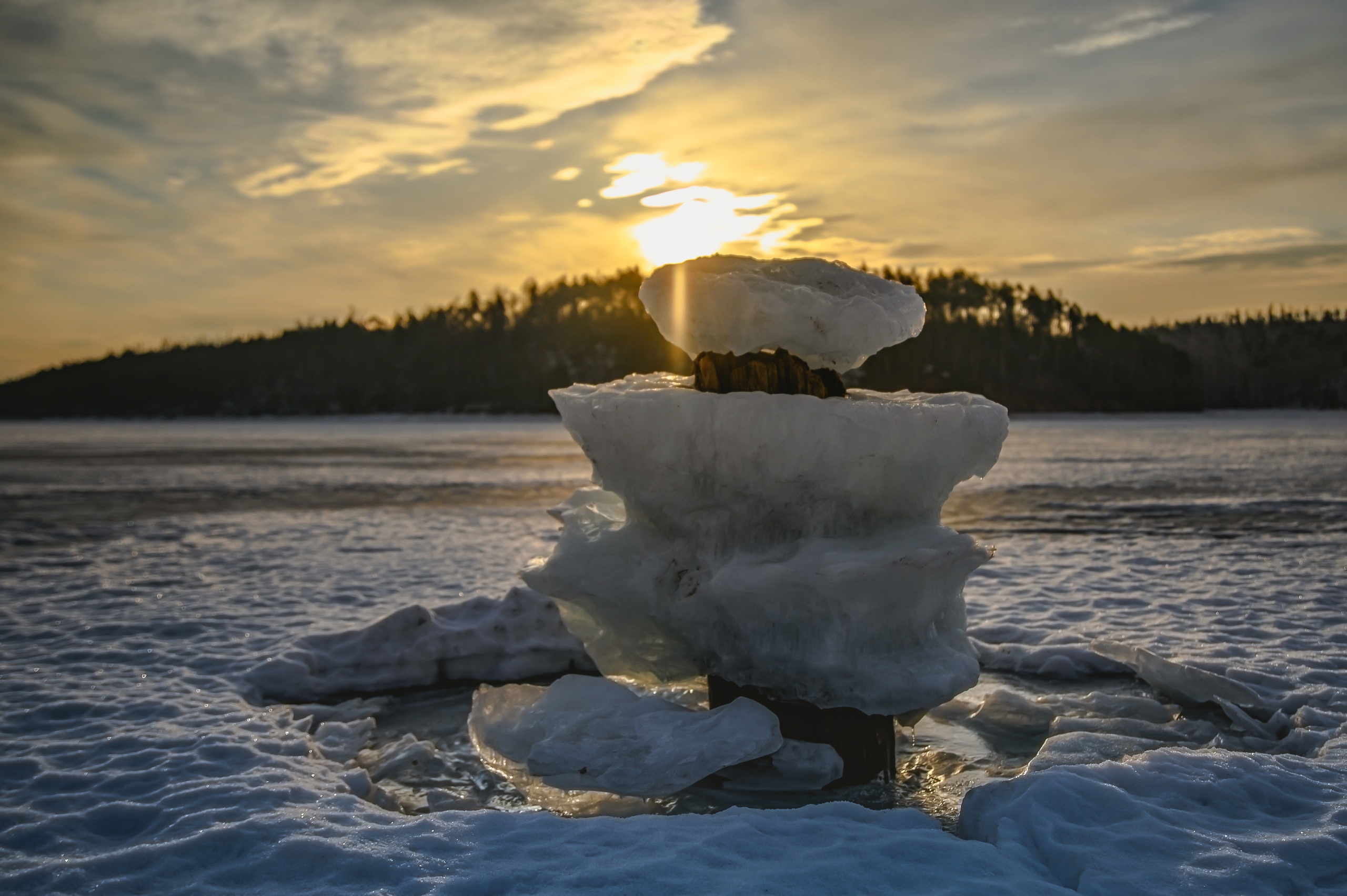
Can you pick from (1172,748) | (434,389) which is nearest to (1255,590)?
(1172,748)

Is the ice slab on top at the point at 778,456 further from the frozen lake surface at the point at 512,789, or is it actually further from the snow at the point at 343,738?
the snow at the point at 343,738

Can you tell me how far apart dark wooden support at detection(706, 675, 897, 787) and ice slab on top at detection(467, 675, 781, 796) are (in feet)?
0.60

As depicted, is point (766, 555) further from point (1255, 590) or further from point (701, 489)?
point (1255, 590)

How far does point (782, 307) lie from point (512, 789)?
103 inches

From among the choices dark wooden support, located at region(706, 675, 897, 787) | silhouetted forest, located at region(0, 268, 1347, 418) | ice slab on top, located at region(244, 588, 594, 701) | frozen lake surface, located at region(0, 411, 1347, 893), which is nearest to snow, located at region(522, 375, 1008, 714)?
dark wooden support, located at region(706, 675, 897, 787)

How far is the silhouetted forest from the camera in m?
81.8

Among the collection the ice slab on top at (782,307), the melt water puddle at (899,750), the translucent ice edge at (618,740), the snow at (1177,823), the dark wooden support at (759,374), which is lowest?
A: the melt water puddle at (899,750)

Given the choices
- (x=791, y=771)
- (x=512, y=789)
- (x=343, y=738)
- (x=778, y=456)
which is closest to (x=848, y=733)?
(x=791, y=771)

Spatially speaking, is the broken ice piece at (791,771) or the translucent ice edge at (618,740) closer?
the translucent ice edge at (618,740)

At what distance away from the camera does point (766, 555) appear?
14.2ft

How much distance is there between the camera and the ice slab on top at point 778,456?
13.5ft

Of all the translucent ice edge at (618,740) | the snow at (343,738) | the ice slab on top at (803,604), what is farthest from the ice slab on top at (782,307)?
the snow at (343,738)

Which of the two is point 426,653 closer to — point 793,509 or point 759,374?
point 793,509

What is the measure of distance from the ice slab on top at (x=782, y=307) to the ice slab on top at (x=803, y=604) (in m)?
0.96
